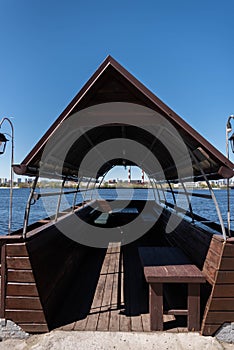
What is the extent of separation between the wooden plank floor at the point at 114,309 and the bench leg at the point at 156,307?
0.11 meters

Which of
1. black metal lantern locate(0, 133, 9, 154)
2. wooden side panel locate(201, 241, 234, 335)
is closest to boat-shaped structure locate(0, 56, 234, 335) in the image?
wooden side panel locate(201, 241, 234, 335)

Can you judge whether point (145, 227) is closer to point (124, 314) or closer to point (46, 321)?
point (124, 314)

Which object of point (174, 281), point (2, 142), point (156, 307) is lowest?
point (156, 307)

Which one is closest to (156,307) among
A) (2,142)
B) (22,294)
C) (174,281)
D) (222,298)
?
(174,281)

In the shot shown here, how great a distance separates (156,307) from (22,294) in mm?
1487

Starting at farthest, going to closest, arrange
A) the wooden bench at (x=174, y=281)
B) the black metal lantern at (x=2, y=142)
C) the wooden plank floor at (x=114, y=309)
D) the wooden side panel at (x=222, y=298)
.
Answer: the black metal lantern at (x=2, y=142), the wooden plank floor at (x=114, y=309), the wooden bench at (x=174, y=281), the wooden side panel at (x=222, y=298)

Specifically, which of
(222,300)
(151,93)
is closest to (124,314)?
(222,300)

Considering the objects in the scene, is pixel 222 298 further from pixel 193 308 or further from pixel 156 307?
pixel 156 307

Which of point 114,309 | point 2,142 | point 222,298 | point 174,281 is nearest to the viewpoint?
point 222,298

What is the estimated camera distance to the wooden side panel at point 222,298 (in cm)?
295

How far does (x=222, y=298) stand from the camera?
3006mm

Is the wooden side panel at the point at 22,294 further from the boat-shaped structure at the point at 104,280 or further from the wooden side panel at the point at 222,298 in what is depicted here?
the wooden side panel at the point at 222,298

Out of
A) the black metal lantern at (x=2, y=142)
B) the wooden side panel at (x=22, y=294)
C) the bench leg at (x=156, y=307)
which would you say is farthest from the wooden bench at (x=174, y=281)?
the black metal lantern at (x=2, y=142)

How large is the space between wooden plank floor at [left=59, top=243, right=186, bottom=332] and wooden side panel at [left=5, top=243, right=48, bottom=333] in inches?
13.0
